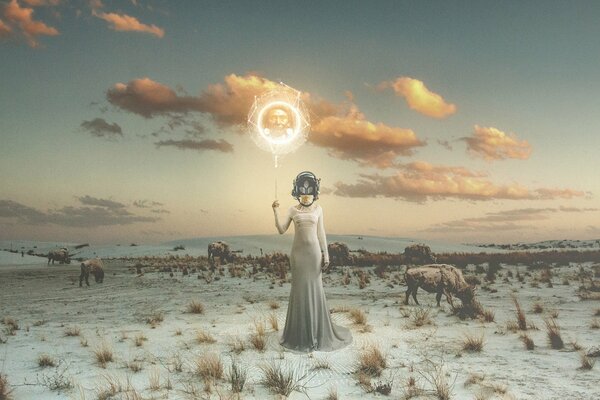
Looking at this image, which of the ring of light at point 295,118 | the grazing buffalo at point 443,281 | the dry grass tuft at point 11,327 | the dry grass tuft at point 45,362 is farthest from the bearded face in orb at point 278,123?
the dry grass tuft at point 11,327

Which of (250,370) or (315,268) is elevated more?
(315,268)

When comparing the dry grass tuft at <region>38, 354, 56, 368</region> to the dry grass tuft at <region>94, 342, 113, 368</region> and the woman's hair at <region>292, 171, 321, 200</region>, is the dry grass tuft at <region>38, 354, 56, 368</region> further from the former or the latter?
the woman's hair at <region>292, 171, 321, 200</region>

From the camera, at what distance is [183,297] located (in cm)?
1433

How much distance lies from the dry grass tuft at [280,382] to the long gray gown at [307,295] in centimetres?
135

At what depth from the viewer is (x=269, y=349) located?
7.45m

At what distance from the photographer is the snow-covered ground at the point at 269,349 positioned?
564 cm

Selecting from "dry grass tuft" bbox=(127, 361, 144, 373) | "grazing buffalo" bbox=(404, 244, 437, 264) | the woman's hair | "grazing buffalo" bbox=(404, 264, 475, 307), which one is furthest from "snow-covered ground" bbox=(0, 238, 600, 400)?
"grazing buffalo" bbox=(404, 244, 437, 264)

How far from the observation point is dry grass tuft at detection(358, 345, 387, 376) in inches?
243

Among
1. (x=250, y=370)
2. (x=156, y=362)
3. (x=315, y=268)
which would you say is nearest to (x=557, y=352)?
(x=315, y=268)

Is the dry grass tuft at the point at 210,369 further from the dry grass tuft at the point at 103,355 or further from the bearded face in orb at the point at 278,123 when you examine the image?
the bearded face in orb at the point at 278,123

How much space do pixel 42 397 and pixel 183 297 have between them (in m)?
8.91

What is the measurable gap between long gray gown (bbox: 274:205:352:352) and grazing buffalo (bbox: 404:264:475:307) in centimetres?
427

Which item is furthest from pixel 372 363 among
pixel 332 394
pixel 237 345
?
pixel 237 345

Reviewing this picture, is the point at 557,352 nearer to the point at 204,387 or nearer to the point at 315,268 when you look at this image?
the point at 315,268
